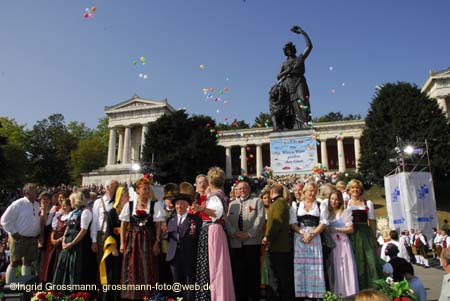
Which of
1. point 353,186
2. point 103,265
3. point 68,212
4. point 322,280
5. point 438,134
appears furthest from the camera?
point 438,134

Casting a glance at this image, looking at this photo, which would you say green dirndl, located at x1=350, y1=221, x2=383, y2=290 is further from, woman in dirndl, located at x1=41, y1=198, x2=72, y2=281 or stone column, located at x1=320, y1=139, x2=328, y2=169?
stone column, located at x1=320, y1=139, x2=328, y2=169

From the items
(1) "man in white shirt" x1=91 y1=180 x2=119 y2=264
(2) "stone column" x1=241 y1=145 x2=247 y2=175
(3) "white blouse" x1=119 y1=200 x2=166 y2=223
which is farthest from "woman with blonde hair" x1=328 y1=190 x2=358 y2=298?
(2) "stone column" x1=241 y1=145 x2=247 y2=175

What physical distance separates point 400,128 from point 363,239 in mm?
32728

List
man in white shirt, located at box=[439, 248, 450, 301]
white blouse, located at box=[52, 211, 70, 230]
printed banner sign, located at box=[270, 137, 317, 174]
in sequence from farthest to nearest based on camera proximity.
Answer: printed banner sign, located at box=[270, 137, 317, 174] → white blouse, located at box=[52, 211, 70, 230] → man in white shirt, located at box=[439, 248, 450, 301]

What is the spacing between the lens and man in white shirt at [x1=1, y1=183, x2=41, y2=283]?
21.5 feet

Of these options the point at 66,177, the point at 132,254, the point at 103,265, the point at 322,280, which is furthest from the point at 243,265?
the point at 66,177

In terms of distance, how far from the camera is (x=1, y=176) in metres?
33.6

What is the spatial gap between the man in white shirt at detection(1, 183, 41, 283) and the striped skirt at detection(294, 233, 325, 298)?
5.52 m

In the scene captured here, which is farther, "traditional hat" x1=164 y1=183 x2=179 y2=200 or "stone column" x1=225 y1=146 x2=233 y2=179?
"stone column" x1=225 y1=146 x2=233 y2=179

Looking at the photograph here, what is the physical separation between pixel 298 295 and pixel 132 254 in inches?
108

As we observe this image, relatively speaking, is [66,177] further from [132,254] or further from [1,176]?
[132,254]

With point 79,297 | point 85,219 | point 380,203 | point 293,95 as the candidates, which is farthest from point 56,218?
point 380,203

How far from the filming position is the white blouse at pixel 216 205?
188 inches

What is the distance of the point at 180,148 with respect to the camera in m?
42.8
